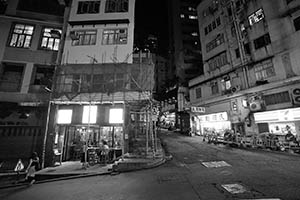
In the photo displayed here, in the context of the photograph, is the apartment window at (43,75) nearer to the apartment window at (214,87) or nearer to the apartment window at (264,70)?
the apartment window at (214,87)

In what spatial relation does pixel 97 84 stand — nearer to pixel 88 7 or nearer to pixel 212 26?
pixel 88 7

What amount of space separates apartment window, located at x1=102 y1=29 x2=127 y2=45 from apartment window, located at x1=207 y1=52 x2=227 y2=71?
17995mm

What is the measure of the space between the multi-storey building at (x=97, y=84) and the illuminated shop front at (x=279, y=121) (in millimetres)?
15641

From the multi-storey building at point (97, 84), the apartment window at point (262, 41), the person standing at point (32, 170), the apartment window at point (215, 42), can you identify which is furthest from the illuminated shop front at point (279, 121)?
the person standing at point (32, 170)

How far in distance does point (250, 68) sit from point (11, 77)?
29.4 meters

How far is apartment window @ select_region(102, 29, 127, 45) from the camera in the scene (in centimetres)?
1509

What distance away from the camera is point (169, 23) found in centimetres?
5231

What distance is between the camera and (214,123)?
83.5 ft

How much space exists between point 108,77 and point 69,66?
13.5ft

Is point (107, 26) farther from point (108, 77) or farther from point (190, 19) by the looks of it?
point (190, 19)

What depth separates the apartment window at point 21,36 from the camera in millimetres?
14344

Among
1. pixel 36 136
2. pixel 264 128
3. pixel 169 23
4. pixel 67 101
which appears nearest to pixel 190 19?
pixel 169 23

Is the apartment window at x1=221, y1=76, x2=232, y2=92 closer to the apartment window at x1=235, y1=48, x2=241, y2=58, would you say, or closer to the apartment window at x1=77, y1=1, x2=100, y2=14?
the apartment window at x1=235, y1=48, x2=241, y2=58

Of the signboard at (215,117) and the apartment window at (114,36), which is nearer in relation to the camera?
the apartment window at (114,36)
